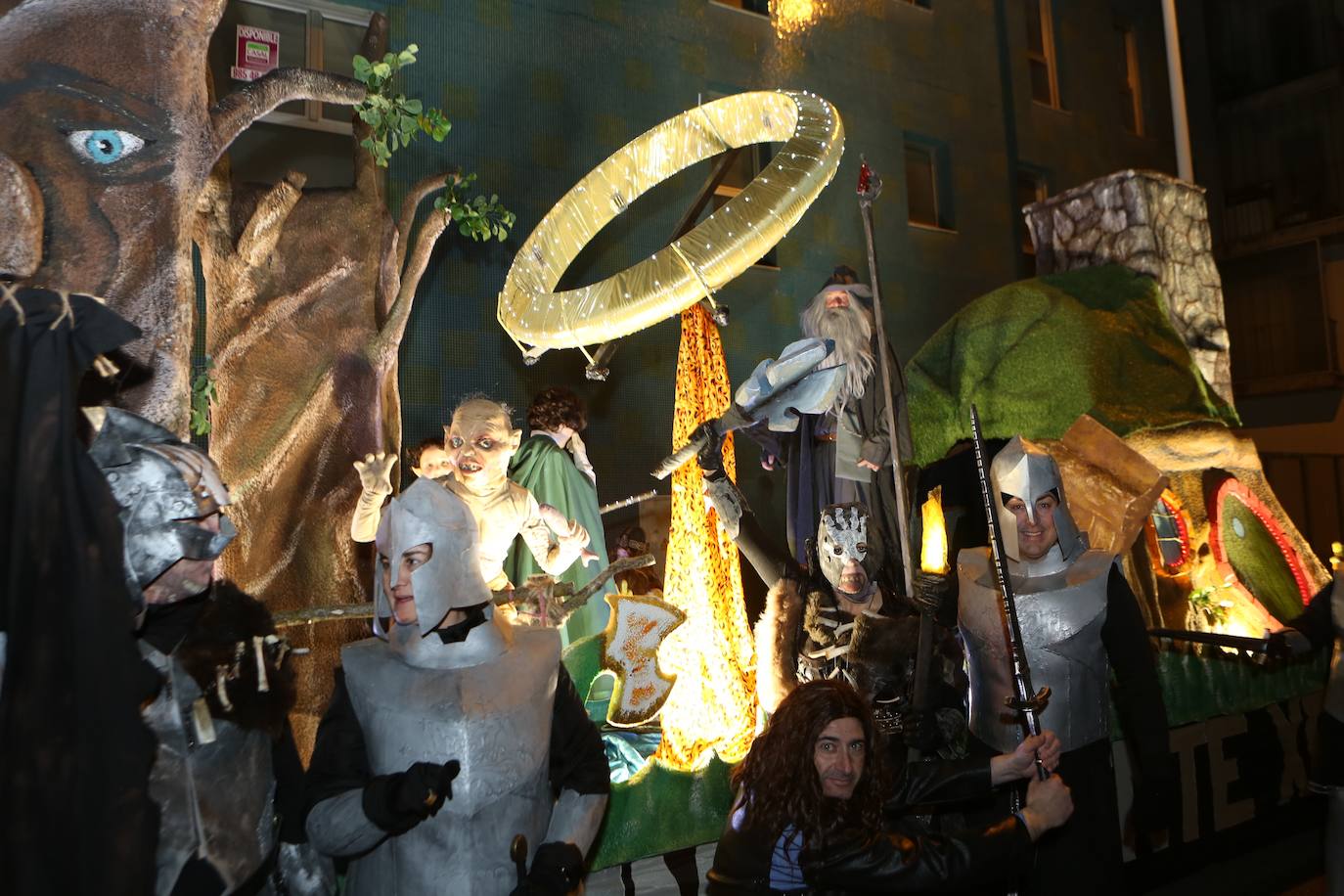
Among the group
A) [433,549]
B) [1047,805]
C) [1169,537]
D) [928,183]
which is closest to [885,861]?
[1047,805]

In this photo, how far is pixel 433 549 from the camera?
2.22 metres

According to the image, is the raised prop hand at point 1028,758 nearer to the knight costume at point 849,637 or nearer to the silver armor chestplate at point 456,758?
the knight costume at point 849,637

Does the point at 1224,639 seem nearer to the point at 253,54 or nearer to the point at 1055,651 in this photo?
the point at 1055,651

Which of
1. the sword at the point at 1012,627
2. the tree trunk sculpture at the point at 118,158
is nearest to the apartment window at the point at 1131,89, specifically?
the sword at the point at 1012,627

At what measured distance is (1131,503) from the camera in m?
4.43

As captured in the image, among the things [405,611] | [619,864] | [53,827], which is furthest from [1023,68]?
[53,827]

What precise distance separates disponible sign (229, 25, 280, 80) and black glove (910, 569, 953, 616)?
3.75 metres

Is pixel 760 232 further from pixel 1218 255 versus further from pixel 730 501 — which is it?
pixel 1218 255

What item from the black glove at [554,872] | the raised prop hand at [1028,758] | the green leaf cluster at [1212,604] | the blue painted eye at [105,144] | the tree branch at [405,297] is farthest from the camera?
the green leaf cluster at [1212,604]

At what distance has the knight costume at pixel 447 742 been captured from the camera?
214 cm

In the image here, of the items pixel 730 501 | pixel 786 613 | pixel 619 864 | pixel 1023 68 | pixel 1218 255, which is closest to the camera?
pixel 619 864

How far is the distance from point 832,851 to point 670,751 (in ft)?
5.46

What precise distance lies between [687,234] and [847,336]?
825 mm

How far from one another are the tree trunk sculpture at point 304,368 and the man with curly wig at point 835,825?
2584 mm
